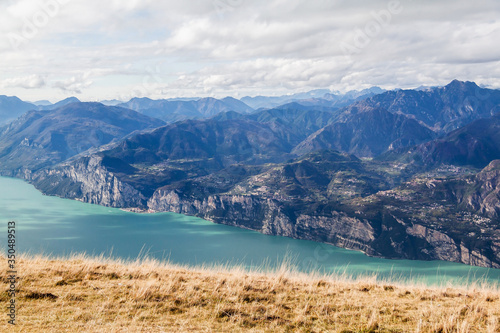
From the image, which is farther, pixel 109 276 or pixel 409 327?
pixel 109 276

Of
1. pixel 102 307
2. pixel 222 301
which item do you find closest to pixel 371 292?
pixel 222 301

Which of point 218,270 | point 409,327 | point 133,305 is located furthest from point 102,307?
point 409,327

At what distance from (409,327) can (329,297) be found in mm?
3376

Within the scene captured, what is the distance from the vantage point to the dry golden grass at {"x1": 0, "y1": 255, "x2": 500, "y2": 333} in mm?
11242

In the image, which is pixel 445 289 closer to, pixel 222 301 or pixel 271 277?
pixel 271 277

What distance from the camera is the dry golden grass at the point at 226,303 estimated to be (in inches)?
443

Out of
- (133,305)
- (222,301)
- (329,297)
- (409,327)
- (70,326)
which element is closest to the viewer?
(70,326)

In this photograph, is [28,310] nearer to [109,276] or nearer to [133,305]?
[133,305]

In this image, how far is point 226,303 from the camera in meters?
13.1

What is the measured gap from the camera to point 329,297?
46.7ft

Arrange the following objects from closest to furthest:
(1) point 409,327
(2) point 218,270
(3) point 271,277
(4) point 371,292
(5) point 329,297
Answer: (1) point 409,327
(5) point 329,297
(4) point 371,292
(3) point 271,277
(2) point 218,270

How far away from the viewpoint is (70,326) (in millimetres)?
10586

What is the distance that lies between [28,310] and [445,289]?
17.2 m

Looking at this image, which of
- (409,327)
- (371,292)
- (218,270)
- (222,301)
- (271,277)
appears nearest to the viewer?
(409,327)
